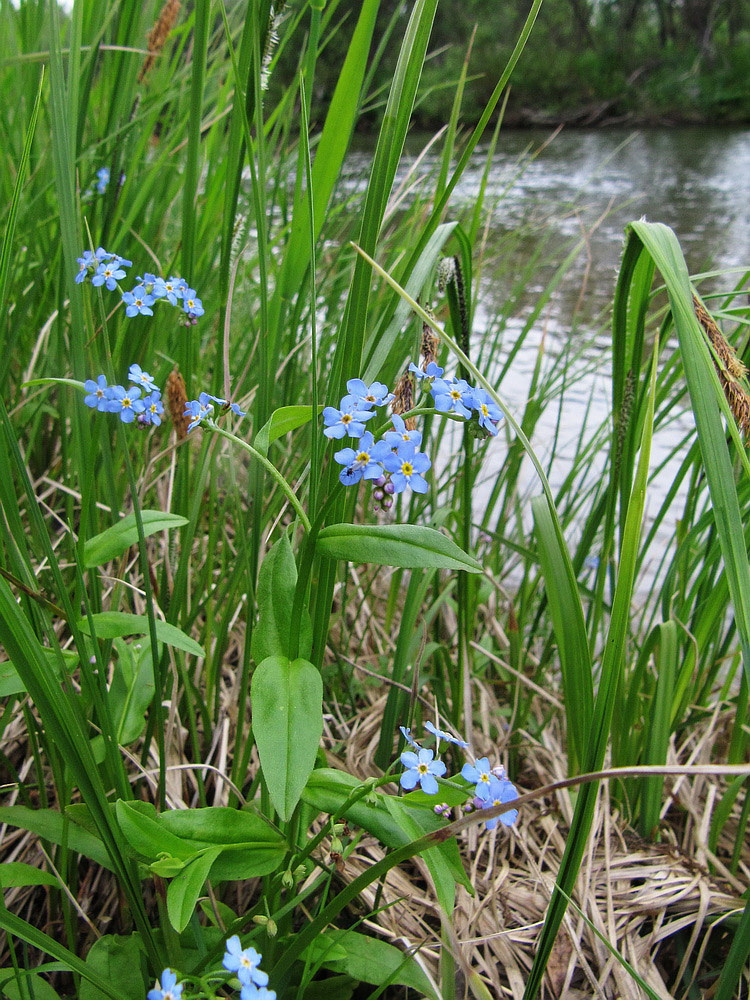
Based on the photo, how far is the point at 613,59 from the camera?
79.7ft

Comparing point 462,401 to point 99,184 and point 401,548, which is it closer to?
point 401,548

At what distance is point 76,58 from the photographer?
873 millimetres

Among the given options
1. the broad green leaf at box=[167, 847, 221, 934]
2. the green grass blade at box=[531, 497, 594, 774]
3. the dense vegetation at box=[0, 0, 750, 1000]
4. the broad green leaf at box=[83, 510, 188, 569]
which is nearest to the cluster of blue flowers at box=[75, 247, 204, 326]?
the dense vegetation at box=[0, 0, 750, 1000]

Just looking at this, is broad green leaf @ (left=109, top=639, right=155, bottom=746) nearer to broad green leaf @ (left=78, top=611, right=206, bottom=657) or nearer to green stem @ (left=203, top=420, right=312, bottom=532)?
broad green leaf @ (left=78, top=611, right=206, bottom=657)

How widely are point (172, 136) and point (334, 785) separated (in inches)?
47.7

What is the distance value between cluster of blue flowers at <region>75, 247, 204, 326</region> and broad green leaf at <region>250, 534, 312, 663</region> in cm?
34

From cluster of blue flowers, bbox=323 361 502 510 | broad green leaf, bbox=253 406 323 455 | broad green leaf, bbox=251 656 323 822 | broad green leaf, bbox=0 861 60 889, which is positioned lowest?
broad green leaf, bbox=0 861 60 889

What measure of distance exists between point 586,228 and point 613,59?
25.9 m

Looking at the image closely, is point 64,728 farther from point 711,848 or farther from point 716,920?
point 711,848

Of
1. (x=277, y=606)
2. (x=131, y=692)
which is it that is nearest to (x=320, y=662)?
(x=277, y=606)

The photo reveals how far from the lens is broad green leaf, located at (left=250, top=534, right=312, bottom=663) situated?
70 cm

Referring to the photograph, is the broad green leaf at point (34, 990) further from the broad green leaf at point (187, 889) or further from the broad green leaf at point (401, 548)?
the broad green leaf at point (401, 548)

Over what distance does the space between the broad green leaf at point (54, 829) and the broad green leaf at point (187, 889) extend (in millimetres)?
184

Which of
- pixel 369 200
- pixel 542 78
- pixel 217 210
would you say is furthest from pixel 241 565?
pixel 542 78
